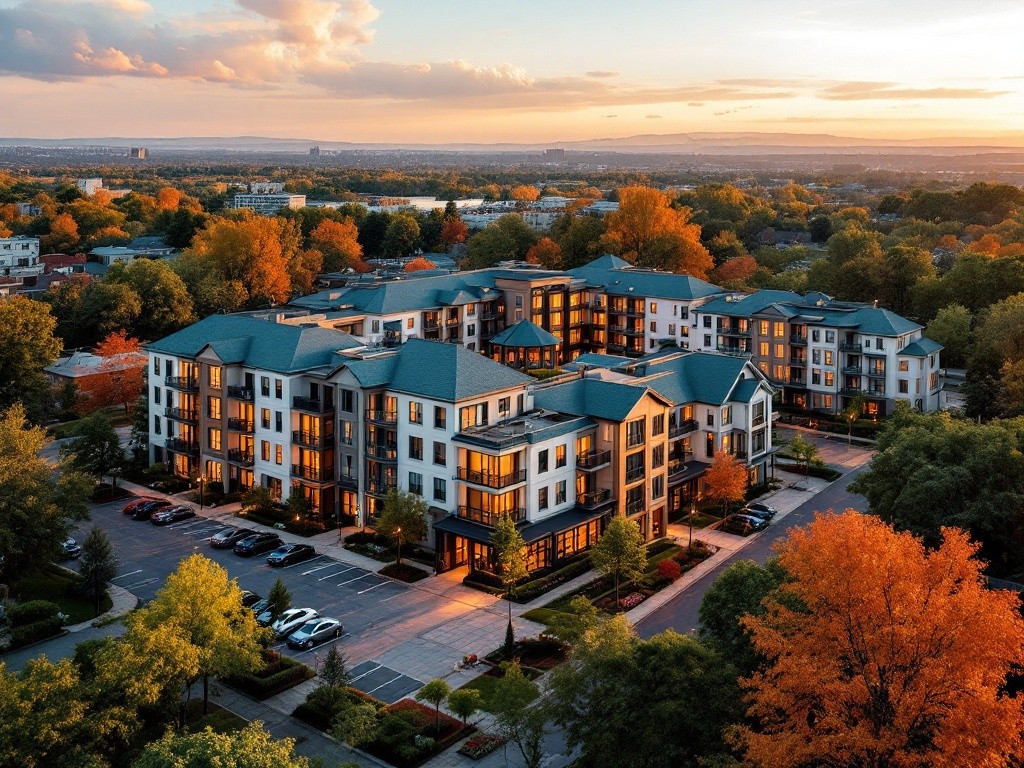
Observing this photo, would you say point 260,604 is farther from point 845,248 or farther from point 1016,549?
point 845,248

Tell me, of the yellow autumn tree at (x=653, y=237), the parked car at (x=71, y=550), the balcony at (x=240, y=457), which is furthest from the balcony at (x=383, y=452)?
the yellow autumn tree at (x=653, y=237)

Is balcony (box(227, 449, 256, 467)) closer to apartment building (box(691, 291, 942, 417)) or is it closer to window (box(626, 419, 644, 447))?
window (box(626, 419, 644, 447))

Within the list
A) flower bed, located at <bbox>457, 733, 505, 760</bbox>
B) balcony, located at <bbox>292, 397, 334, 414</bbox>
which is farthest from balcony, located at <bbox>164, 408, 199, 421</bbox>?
flower bed, located at <bbox>457, 733, 505, 760</bbox>

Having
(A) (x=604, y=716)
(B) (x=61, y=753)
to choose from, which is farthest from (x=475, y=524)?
(B) (x=61, y=753)

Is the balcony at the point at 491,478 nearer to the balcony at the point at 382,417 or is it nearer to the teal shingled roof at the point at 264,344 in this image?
→ the balcony at the point at 382,417

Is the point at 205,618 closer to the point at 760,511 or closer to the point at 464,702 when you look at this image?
the point at 464,702

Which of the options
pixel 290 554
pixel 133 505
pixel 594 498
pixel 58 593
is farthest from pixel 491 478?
pixel 133 505
